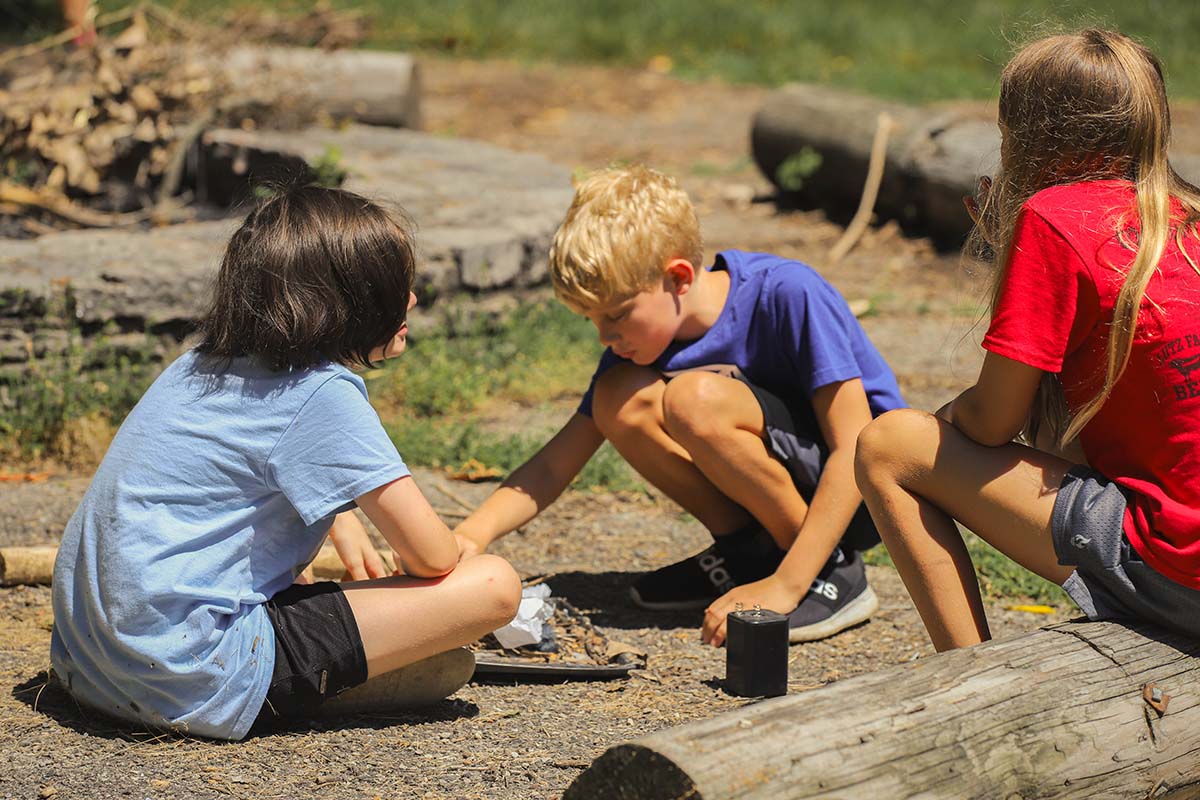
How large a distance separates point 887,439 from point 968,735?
0.66 meters

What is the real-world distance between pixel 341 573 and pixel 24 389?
66.0 inches

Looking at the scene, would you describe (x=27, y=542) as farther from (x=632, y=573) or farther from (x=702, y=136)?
(x=702, y=136)

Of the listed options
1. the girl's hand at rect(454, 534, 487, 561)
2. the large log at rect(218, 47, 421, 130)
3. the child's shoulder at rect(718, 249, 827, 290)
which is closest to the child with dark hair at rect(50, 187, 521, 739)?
the girl's hand at rect(454, 534, 487, 561)

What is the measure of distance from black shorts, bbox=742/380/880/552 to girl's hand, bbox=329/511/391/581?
941mm

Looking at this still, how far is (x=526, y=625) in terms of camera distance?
9.81 feet

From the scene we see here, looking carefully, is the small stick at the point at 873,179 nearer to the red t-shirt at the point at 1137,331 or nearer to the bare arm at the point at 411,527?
the red t-shirt at the point at 1137,331

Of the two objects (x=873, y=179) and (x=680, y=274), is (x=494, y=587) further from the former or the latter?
(x=873, y=179)

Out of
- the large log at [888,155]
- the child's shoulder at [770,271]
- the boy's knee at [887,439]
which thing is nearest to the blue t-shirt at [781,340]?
the child's shoulder at [770,271]

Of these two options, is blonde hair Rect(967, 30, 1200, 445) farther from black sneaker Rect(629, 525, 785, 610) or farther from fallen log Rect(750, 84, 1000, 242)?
fallen log Rect(750, 84, 1000, 242)

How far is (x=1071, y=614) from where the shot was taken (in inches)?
135

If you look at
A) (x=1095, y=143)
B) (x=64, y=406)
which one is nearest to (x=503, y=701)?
(x=1095, y=143)

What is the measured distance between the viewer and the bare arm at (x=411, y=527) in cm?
245

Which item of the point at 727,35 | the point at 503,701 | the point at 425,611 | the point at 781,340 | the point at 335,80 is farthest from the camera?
the point at 727,35

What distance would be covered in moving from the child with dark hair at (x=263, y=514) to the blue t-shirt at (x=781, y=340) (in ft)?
2.98
